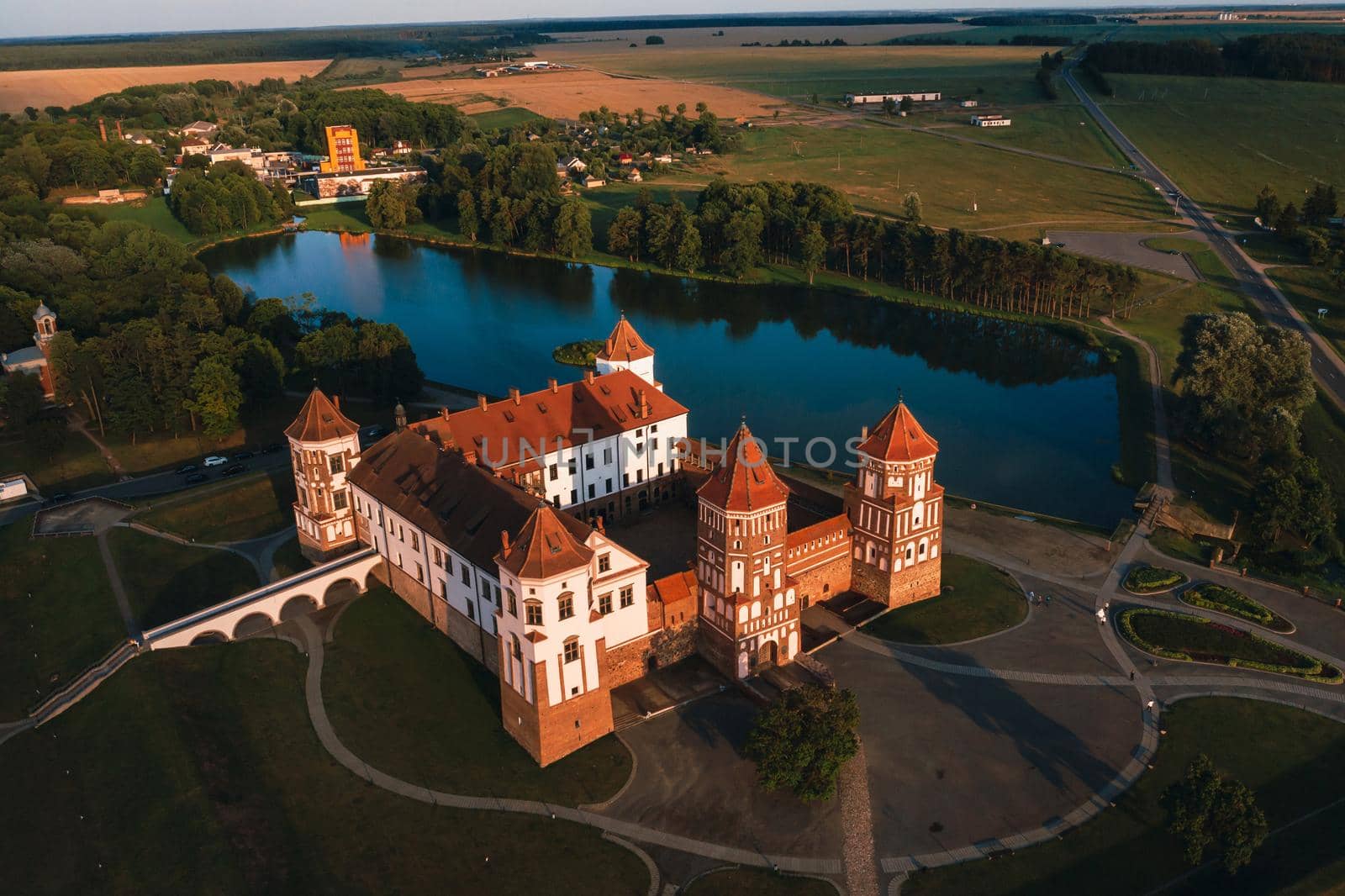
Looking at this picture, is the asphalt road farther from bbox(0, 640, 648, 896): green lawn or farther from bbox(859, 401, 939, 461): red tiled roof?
A: bbox(0, 640, 648, 896): green lawn

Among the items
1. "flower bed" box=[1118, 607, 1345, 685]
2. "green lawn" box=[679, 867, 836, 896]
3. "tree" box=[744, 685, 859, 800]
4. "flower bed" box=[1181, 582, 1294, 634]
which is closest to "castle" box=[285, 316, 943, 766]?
"tree" box=[744, 685, 859, 800]

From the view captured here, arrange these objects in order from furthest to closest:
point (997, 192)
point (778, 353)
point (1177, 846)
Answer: point (997, 192) → point (778, 353) → point (1177, 846)

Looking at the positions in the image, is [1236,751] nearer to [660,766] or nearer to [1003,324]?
[660,766]

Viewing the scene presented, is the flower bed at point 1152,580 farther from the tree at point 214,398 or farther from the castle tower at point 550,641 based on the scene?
the tree at point 214,398

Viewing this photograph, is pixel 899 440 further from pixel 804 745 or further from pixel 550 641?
pixel 550 641

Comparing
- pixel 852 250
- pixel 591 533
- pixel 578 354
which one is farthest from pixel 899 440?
pixel 852 250

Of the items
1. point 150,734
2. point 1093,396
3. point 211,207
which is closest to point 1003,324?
point 1093,396

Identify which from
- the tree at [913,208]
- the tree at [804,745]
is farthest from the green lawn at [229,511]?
the tree at [913,208]
